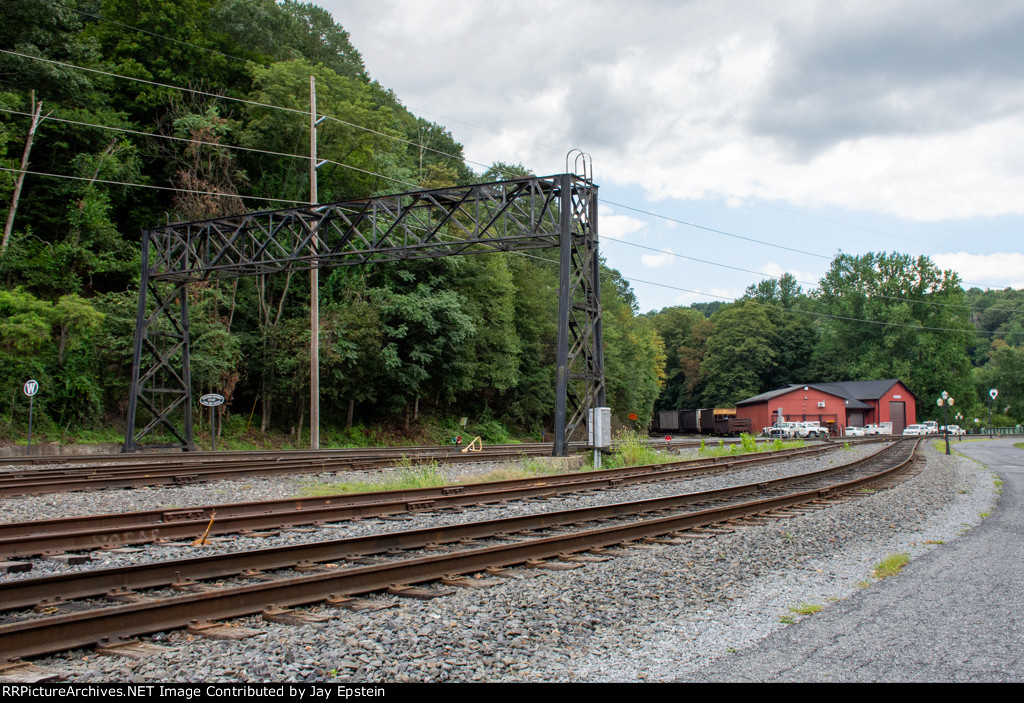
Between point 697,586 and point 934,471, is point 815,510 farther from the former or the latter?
point 934,471

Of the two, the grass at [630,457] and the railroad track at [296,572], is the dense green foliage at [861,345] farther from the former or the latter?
the railroad track at [296,572]

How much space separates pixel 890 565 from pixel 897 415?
73979 millimetres

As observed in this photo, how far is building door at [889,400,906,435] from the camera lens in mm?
72188

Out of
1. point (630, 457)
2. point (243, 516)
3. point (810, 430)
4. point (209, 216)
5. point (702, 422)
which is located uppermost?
point (209, 216)

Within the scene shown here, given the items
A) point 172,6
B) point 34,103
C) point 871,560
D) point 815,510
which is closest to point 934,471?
point 815,510

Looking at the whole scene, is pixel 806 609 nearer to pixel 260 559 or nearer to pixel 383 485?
pixel 260 559

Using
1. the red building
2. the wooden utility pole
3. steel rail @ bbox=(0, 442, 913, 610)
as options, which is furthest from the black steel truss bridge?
the red building

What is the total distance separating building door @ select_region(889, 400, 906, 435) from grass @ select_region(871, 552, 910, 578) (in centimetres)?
7147

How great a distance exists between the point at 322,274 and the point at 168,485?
2485cm

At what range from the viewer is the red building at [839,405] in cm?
6831

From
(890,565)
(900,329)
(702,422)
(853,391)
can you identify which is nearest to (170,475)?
(890,565)

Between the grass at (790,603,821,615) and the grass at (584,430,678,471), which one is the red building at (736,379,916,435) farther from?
the grass at (790,603,821,615)

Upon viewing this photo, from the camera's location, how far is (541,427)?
4862 centimetres

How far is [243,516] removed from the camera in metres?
10.1
